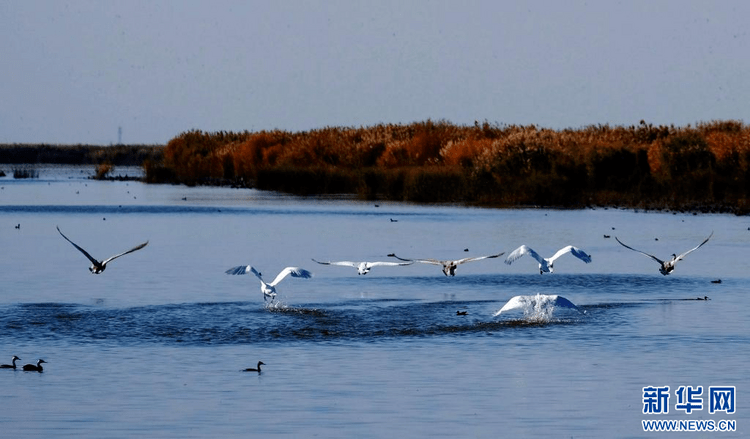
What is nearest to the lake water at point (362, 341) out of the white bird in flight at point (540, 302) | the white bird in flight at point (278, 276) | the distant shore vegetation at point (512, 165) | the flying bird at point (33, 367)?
the flying bird at point (33, 367)

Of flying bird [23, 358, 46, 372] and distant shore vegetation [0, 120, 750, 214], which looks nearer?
flying bird [23, 358, 46, 372]

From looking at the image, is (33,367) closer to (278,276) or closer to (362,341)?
(362,341)

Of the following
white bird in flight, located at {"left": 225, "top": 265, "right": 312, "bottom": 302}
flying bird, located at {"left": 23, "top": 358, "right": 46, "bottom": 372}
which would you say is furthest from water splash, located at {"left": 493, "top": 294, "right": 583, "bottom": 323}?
flying bird, located at {"left": 23, "top": 358, "right": 46, "bottom": 372}

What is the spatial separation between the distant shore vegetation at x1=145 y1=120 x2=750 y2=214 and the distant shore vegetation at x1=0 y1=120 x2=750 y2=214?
0.05 meters

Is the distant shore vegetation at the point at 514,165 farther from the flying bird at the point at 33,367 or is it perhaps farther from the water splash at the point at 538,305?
the flying bird at the point at 33,367

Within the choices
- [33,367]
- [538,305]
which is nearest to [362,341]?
[538,305]

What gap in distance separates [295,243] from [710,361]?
70.8 ft

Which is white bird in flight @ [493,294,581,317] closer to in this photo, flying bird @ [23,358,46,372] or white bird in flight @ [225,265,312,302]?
white bird in flight @ [225,265,312,302]

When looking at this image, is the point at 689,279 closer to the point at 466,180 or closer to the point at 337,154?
the point at 466,180

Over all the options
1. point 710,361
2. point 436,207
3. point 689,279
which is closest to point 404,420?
point 710,361

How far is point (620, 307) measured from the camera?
21.7m

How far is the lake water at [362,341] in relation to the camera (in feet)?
42.3

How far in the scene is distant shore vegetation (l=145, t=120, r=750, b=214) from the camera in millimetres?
50750

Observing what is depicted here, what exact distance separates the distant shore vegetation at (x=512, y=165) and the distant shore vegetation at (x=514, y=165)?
5cm
